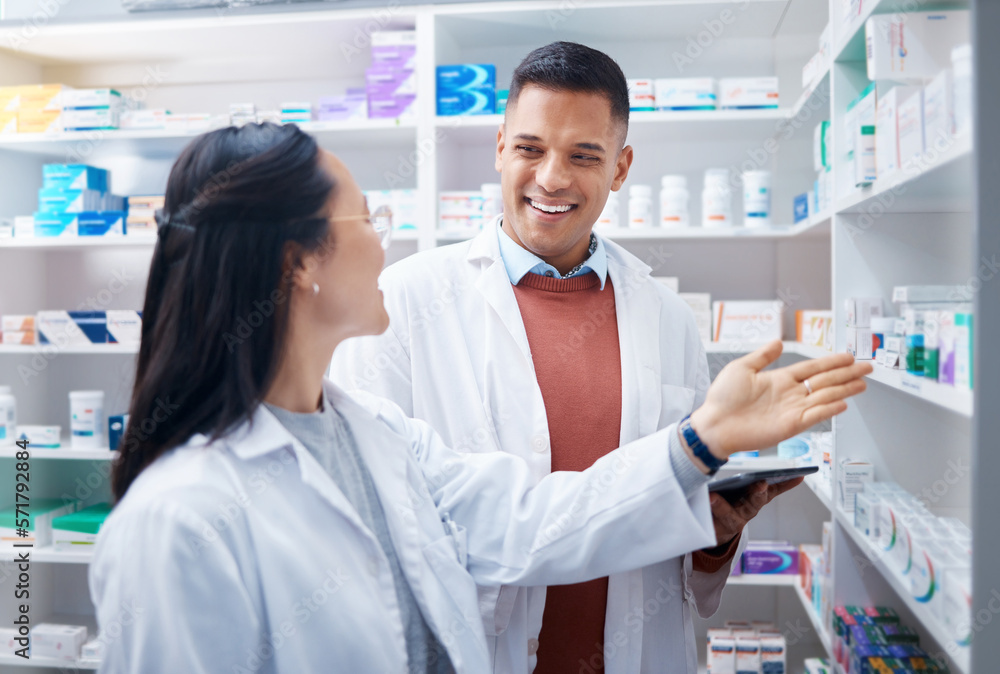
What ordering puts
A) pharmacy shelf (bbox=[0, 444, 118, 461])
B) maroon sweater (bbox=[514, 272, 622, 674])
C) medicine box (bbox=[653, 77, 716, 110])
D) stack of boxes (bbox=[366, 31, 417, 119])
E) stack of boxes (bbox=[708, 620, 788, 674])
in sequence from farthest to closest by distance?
pharmacy shelf (bbox=[0, 444, 118, 461])
stack of boxes (bbox=[366, 31, 417, 119])
medicine box (bbox=[653, 77, 716, 110])
stack of boxes (bbox=[708, 620, 788, 674])
maroon sweater (bbox=[514, 272, 622, 674])

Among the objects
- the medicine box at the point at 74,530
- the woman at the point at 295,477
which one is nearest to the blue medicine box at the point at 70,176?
the medicine box at the point at 74,530

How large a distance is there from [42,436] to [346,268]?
274 cm

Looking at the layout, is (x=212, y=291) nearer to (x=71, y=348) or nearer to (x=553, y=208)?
(x=553, y=208)

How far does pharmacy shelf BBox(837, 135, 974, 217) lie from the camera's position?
1.15m

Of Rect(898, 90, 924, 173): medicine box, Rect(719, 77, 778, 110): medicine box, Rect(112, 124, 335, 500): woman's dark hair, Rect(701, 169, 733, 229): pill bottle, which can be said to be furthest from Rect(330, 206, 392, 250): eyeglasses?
Rect(719, 77, 778, 110): medicine box

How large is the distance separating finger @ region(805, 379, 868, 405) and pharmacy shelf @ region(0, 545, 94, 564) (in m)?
3.06

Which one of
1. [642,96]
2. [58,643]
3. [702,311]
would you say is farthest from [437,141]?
[58,643]

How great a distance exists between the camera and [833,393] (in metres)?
1.01

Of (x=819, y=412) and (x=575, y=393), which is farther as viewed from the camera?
(x=575, y=393)

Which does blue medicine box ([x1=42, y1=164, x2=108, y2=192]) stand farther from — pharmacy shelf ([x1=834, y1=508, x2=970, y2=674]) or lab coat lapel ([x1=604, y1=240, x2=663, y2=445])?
pharmacy shelf ([x1=834, y1=508, x2=970, y2=674])

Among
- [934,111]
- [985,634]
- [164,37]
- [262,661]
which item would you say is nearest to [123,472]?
[262,661]

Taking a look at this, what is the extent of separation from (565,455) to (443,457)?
0.32m

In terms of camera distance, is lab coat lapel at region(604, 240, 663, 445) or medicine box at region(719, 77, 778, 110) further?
medicine box at region(719, 77, 778, 110)

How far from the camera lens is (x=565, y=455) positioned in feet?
4.89
